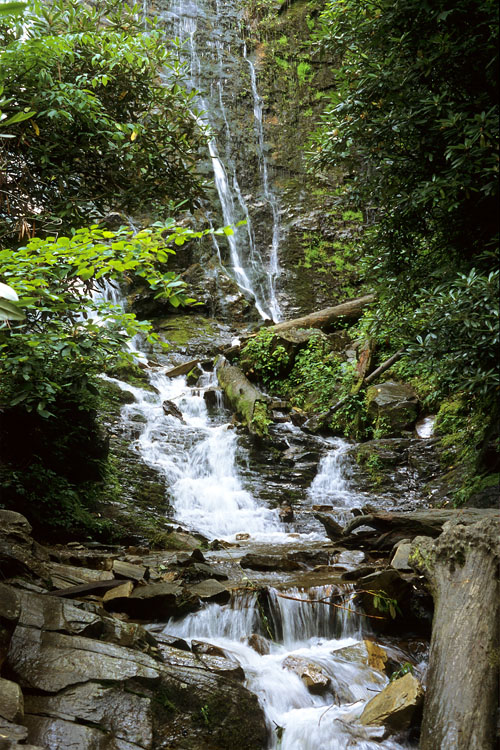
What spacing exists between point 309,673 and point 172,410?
7.33m

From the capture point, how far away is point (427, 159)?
365cm

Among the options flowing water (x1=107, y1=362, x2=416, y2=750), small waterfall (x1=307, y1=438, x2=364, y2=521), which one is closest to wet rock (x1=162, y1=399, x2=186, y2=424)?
flowing water (x1=107, y1=362, x2=416, y2=750)

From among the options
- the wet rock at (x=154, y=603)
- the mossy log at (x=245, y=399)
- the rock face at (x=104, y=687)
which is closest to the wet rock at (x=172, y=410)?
the mossy log at (x=245, y=399)

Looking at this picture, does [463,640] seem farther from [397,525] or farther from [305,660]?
[397,525]

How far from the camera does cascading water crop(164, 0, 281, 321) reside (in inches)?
709

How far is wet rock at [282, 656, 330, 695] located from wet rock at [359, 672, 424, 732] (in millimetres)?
365

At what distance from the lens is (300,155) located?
20.3 m

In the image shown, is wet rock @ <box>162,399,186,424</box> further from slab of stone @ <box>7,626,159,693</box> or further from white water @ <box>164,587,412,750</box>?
slab of stone @ <box>7,626,159,693</box>

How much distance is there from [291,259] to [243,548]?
13990 millimetres

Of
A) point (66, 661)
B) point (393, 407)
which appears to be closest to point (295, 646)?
point (66, 661)

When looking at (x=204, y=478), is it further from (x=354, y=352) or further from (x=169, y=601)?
(x=354, y=352)

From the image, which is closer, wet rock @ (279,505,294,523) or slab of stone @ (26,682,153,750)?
slab of stone @ (26,682,153,750)

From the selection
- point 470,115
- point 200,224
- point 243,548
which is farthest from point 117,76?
point 200,224

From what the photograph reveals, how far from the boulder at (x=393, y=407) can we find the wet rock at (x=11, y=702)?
7.79 meters
